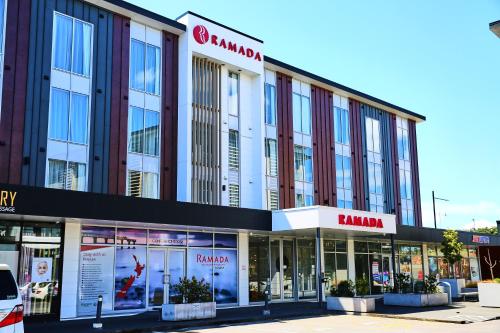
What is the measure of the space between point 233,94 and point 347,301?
38.9 feet

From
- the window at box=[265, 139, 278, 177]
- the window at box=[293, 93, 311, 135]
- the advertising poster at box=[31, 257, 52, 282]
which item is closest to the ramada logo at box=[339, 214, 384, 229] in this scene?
the window at box=[265, 139, 278, 177]

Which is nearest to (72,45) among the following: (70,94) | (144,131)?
(70,94)

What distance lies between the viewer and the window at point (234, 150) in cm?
2725

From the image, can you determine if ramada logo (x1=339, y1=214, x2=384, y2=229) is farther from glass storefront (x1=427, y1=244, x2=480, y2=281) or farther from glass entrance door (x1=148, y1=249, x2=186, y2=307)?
glass storefront (x1=427, y1=244, x2=480, y2=281)

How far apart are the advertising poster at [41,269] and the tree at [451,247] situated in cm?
2329

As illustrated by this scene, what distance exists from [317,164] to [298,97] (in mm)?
4042

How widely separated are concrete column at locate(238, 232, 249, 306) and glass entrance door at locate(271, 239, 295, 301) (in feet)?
6.58

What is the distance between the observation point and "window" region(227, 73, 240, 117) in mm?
27828

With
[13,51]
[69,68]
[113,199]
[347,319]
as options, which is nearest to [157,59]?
[69,68]

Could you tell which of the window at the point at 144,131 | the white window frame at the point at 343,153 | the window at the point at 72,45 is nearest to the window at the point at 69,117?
the window at the point at 72,45

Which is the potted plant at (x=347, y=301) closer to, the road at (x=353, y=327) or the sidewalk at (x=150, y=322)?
the sidewalk at (x=150, y=322)

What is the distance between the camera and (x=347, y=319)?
1998 cm

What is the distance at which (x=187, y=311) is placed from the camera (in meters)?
18.8

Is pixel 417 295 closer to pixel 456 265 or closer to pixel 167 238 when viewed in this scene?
pixel 167 238
